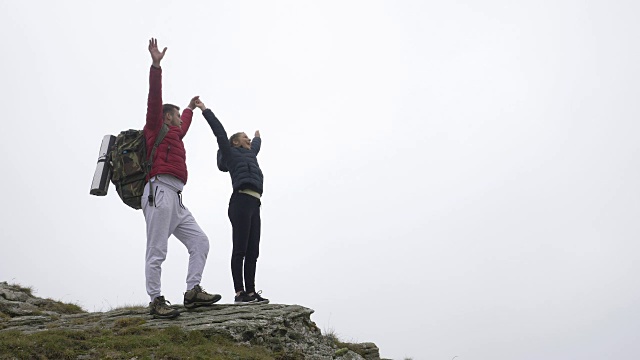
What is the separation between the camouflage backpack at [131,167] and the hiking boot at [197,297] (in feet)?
5.04

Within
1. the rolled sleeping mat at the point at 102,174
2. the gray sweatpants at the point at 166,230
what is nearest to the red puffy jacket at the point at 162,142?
the gray sweatpants at the point at 166,230

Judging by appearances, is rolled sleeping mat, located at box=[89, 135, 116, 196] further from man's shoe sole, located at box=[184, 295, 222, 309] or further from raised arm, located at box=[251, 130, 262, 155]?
raised arm, located at box=[251, 130, 262, 155]

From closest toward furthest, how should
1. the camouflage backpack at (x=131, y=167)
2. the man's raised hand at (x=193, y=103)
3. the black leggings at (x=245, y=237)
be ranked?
1. the camouflage backpack at (x=131, y=167)
2. the man's raised hand at (x=193, y=103)
3. the black leggings at (x=245, y=237)

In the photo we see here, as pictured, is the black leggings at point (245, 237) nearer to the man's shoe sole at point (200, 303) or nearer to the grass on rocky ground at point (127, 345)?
the man's shoe sole at point (200, 303)

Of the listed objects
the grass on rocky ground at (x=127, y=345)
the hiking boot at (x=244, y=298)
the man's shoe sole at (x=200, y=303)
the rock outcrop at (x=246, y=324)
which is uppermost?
the hiking boot at (x=244, y=298)

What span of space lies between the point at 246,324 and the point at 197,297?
34.7 inches

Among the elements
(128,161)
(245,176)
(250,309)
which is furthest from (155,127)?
(250,309)

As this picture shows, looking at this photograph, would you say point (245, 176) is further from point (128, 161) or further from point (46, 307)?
point (46, 307)

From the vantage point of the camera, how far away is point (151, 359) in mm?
6621

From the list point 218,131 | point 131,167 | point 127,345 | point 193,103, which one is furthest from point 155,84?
point 127,345

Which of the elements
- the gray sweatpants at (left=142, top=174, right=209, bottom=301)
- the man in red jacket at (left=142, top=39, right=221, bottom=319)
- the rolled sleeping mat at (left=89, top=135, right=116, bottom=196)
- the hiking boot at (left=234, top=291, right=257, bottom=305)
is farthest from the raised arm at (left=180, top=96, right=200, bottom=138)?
the hiking boot at (left=234, top=291, right=257, bottom=305)

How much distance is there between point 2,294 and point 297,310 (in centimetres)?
682

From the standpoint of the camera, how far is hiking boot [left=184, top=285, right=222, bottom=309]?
27.5 feet

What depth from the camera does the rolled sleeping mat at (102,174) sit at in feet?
27.0
